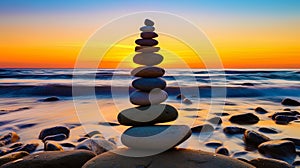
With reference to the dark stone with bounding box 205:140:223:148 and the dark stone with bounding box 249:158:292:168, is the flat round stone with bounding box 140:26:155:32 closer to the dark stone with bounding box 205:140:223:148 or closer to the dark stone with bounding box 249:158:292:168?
the dark stone with bounding box 249:158:292:168

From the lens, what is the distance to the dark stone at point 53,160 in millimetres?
3914

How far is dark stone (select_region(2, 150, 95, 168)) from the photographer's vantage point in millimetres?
3914

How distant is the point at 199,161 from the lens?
3.59m

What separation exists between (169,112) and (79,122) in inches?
209

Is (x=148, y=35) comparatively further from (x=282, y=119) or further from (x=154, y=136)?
(x=282, y=119)

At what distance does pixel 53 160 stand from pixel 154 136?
60.6 inches

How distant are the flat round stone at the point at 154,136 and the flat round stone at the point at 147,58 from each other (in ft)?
3.26

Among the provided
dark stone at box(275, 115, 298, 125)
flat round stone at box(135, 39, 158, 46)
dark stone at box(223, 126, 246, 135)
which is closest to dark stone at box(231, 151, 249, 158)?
dark stone at box(223, 126, 246, 135)

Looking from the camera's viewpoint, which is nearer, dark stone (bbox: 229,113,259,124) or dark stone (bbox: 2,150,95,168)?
dark stone (bbox: 2,150,95,168)

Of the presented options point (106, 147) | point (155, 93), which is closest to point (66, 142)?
point (106, 147)

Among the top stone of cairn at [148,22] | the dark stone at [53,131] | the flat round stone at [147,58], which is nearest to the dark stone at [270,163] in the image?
the flat round stone at [147,58]

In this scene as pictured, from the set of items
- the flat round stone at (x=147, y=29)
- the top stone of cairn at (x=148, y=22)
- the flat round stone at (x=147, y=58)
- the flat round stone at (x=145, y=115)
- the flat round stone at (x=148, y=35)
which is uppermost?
the top stone of cairn at (x=148, y=22)

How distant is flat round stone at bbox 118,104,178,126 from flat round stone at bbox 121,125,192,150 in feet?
0.55

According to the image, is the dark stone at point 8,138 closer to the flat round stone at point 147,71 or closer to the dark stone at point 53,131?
the dark stone at point 53,131
